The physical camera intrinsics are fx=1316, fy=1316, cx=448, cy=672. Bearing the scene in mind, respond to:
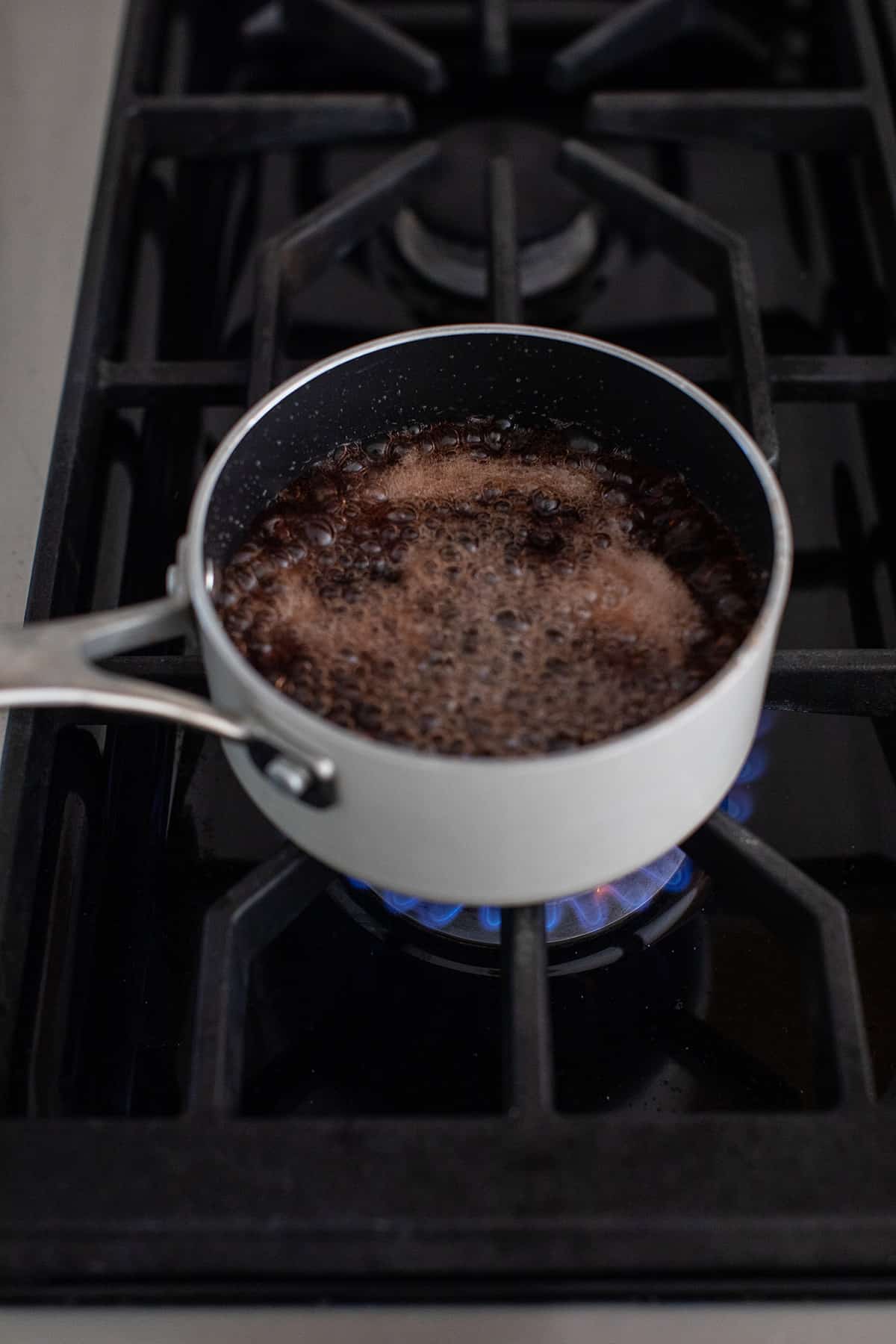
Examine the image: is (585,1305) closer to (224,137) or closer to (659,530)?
(659,530)

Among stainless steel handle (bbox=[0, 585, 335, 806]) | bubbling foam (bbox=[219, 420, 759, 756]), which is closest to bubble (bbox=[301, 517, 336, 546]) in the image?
bubbling foam (bbox=[219, 420, 759, 756])

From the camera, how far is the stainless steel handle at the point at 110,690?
0.45m

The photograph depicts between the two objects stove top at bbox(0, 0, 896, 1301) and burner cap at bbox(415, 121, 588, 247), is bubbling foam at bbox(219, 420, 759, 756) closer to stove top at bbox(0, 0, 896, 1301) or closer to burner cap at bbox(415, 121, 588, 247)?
stove top at bbox(0, 0, 896, 1301)

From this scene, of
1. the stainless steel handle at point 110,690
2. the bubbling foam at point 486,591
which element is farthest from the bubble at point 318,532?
the stainless steel handle at point 110,690

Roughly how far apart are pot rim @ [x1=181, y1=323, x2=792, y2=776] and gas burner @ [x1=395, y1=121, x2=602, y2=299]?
0.26 m

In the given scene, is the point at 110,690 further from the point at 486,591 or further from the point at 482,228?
the point at 482,228

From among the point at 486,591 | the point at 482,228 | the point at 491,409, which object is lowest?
the point at 486,591

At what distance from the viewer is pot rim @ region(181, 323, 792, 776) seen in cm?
43

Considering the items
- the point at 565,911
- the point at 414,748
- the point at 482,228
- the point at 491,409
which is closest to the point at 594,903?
the point at 565,911

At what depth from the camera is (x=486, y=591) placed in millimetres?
573

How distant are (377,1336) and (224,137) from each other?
27.3 inches

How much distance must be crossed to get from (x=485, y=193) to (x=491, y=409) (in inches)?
9.1

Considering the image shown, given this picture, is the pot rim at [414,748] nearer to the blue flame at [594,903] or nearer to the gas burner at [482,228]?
the blue flame at [594,903]

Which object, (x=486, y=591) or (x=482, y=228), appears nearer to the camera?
(x=486, y=591)
